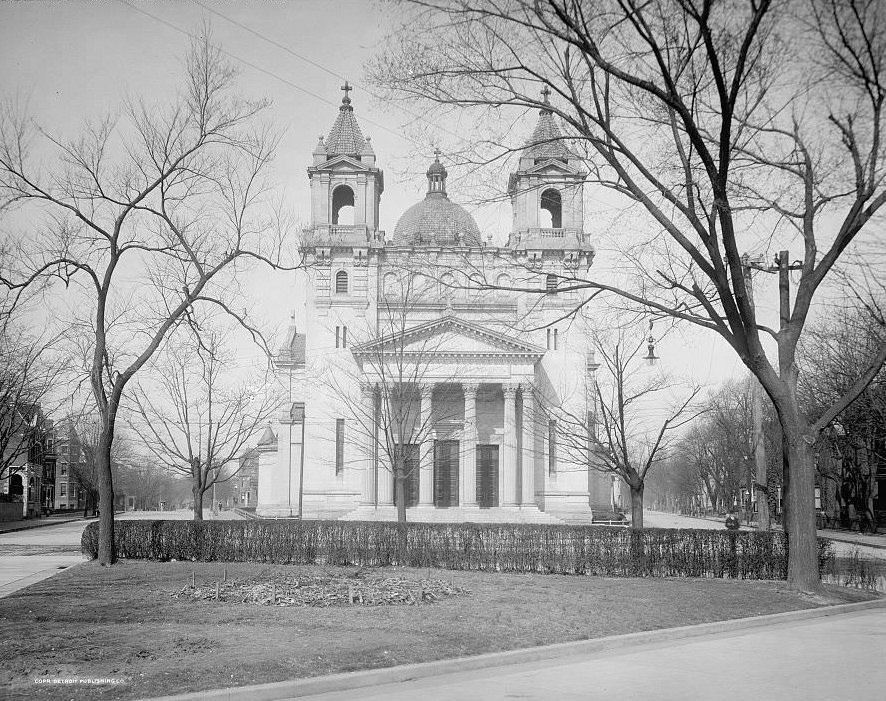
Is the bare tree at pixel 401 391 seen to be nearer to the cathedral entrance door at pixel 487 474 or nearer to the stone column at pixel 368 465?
the stone column at pixel 368 465

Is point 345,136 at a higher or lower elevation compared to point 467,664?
higher

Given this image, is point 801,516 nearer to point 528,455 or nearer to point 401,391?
point 401,391

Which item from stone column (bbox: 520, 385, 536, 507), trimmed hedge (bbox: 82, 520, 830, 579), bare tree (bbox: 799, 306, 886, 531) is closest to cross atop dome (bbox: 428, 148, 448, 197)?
stone column (bbox: 520, 385, 536, 507)

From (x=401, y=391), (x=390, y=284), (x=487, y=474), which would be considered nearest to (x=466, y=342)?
(x=390, y=284)

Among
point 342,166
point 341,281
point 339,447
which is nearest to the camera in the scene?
point 339,447

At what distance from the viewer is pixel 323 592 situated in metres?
16.5

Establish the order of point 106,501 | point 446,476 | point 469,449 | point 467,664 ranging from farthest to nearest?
point 446,476 < point 469,449 < point 106,501 < point 467,664

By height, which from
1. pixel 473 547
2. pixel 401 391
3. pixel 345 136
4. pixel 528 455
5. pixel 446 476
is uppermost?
pixel 345 136

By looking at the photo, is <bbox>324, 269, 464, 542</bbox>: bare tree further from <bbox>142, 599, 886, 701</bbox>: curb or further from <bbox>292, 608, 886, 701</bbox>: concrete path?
<bbox>292, 608, 886, 701</bbox>: concrete path

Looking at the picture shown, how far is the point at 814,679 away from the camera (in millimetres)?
9734

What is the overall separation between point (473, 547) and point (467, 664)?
12.8 meters

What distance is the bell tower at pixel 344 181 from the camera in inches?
2360

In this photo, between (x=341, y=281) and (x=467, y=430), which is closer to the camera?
(x=467, y=430)

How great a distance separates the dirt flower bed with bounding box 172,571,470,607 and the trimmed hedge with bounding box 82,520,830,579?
14.9 ft
